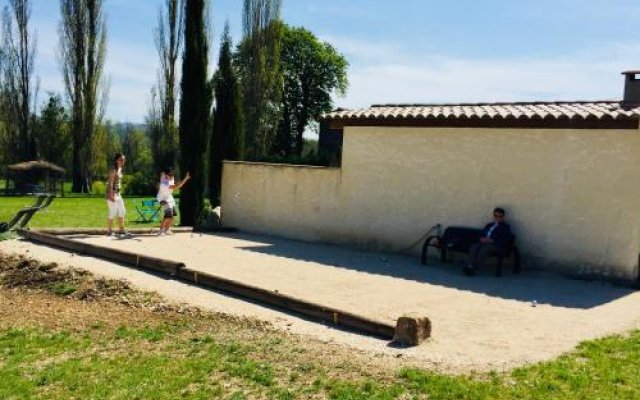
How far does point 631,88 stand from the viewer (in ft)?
37.8

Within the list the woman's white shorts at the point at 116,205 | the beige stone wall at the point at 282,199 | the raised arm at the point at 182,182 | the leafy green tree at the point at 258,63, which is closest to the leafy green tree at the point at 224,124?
the raised arm at the point at 182,182

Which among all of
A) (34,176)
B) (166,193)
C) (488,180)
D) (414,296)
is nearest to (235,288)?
(414,296)

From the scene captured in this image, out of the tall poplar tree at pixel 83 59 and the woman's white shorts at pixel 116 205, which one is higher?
the tall poplar tree at pixel 83 59

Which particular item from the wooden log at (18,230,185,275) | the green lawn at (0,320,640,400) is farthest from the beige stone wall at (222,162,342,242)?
the green lawn at (0,320,640,400)

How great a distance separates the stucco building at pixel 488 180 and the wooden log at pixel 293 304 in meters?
5.36

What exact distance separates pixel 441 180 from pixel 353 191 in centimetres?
227

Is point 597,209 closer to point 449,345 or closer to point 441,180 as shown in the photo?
point 441,180

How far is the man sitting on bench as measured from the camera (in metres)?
10.9

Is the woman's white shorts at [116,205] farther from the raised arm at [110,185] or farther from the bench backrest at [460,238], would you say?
the bench backrest at [460,238]

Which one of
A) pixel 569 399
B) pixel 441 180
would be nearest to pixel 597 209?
pixel 441 180

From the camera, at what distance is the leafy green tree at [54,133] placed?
154ft

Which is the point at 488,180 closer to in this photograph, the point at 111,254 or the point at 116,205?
the point at 111,254

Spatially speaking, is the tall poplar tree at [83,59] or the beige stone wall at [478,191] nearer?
the beige stone wall at [478,191]

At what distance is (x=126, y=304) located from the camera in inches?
322
